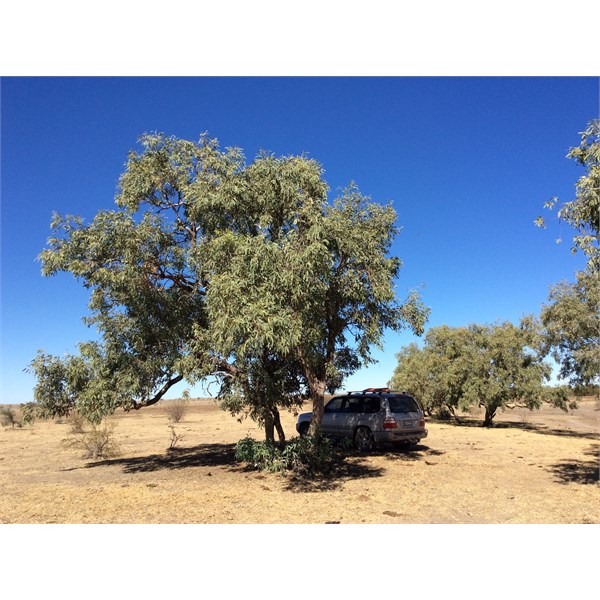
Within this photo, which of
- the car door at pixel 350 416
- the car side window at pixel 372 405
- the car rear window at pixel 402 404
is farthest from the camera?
the car door at pixel 350 416

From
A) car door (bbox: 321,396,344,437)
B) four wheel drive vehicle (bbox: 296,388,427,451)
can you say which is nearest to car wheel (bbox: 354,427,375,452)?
four wheel drive vehicle (bbox: 296,388,427,451)

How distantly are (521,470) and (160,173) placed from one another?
12.1 meters

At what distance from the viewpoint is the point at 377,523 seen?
22.4ft

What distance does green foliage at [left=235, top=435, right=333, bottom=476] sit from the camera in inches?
435

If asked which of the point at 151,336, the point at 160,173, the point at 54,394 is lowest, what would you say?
the point at 54,394

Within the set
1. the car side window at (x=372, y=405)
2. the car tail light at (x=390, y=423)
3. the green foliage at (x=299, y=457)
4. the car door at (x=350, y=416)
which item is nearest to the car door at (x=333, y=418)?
the car door at (x=350, y=416)

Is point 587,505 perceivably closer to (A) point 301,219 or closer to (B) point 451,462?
(B) point 451,462

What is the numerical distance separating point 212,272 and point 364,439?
8.90 metres

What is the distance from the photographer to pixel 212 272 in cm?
935

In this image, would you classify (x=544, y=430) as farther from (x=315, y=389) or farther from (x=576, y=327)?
(x=315, y=389)

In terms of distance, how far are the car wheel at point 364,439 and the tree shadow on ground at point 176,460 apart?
432 centimetres

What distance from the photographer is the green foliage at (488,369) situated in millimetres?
26156

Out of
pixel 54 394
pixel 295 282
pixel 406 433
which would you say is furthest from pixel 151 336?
pixel 406 433

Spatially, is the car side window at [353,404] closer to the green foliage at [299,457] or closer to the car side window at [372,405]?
the car side window at [372,405]
